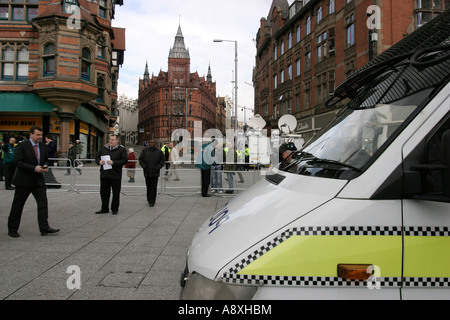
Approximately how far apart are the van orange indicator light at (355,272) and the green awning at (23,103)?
2712cm

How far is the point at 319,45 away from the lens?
3183 cm

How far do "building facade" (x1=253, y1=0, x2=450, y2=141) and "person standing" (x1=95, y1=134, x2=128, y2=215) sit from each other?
12904 mm

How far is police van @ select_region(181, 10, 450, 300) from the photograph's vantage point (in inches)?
60.6

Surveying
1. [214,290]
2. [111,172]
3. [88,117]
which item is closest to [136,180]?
[111,172]

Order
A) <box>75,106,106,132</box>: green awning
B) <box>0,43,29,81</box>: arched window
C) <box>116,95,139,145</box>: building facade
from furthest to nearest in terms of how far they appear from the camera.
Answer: <box>116,95,139,145</box>: building facade → <box>75,106,106,132</box>: green awning → <box>0,43,29,81</box>: arched window

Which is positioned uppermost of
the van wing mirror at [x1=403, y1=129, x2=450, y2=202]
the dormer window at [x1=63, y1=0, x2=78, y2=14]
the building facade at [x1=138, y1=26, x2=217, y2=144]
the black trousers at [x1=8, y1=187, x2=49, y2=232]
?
the building facade at [x1=138, y1=26, x2=217, y2=144]

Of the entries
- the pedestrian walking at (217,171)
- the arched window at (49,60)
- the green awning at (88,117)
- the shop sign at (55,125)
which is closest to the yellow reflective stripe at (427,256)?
the pedestrian walking at (217,171)

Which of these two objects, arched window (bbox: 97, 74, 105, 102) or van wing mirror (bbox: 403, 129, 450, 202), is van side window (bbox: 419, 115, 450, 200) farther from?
arched window (bbox: 97, 74, 105, 102)

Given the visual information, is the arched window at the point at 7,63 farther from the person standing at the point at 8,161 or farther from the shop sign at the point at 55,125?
the person standing at the point at 8,161

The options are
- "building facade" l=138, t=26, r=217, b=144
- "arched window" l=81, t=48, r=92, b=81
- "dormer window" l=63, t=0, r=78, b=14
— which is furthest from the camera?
"building facade" l=138, t=26, r=217, b=144

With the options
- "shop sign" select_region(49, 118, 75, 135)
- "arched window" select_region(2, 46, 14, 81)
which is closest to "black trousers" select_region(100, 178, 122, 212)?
"shop sign" select_region(49, 118, 75, 135)

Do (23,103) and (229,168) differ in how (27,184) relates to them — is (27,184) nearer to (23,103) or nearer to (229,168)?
(229,168)

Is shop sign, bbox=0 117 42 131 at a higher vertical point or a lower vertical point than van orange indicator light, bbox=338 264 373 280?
higher

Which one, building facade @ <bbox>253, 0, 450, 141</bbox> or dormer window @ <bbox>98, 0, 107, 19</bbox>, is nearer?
building facade @ <bbox>253, 0, 450, 141</bbox>
